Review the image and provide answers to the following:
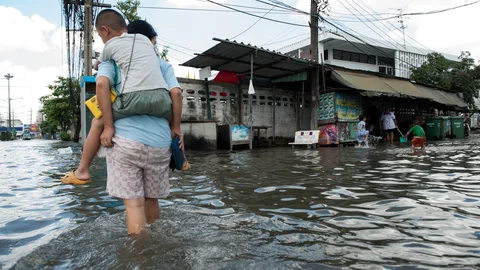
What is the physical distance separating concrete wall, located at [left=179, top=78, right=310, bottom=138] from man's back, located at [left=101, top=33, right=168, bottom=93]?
10.0m

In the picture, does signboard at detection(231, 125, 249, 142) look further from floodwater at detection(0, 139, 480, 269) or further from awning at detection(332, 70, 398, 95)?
floodwater at detection(0, 139, 480, 269)

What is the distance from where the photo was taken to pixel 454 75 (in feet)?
77.8

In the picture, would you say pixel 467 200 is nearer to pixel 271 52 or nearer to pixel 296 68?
pixel 271 52

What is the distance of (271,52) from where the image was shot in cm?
1105

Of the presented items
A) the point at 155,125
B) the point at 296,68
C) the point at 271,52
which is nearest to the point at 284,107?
the point at 296,68

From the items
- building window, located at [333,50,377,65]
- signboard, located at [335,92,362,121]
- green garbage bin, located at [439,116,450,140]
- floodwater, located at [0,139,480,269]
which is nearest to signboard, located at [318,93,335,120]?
signboard, located at [335,92,362,121]

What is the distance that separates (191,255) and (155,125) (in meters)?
0.88

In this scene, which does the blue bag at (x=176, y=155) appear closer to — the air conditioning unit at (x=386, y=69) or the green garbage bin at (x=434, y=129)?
the green garbage bin at (x=434, y=129)

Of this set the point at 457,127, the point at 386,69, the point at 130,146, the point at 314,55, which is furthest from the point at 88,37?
the point at 386,69

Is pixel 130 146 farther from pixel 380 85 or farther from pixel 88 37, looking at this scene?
pixel 380 85

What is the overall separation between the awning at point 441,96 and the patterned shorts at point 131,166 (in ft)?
56.3

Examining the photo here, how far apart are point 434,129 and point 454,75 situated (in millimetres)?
8842

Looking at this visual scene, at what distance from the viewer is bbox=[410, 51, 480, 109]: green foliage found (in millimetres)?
23328

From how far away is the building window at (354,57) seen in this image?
3130 cm
